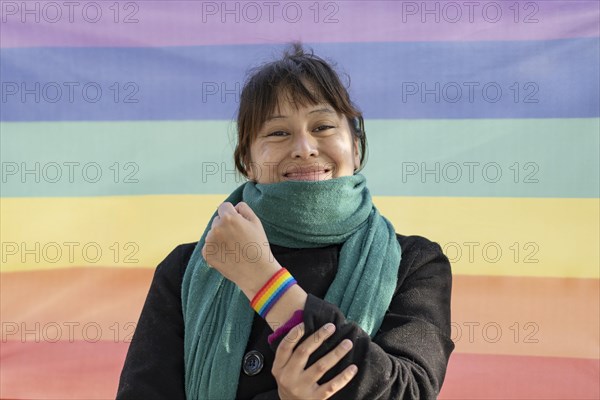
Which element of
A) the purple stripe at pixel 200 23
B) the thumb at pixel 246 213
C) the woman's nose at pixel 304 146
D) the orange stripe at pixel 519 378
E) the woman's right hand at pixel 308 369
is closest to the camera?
the woman's right hand at pixel 308 369

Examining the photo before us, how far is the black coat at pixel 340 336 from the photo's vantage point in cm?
114

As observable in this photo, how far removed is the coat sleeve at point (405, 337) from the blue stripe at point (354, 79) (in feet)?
2.23

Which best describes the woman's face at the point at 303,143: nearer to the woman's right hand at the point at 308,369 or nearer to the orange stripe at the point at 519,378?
the woman's right hand at the point at 308,369

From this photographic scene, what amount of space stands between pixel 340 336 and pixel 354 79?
105 centimetres

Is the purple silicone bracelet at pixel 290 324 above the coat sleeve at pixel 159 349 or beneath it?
above

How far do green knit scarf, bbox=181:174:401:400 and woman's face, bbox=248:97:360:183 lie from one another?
0.04 metres

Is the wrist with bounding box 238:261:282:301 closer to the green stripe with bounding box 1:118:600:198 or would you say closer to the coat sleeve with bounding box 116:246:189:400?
the coat sleeve with bounding box 116:246:189:400

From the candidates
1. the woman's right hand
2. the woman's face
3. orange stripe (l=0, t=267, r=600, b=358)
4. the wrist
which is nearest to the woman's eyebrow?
the woman's face

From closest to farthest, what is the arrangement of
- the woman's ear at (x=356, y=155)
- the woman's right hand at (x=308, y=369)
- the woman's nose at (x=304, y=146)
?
the woman's right hand at (x=308, y=369), the woman's nose at (x=304, y=146), the woman's ear at (x=356, y=155)

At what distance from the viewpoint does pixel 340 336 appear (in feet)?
3.71

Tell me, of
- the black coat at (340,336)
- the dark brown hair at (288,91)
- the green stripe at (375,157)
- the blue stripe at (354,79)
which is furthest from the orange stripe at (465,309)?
the dark brown hair at (288,91)

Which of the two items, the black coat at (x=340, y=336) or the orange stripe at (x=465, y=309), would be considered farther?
the orange stripe at (x=465, y=309)

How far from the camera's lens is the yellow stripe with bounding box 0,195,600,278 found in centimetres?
193

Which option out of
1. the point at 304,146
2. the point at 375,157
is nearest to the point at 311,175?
the point at 304,146
